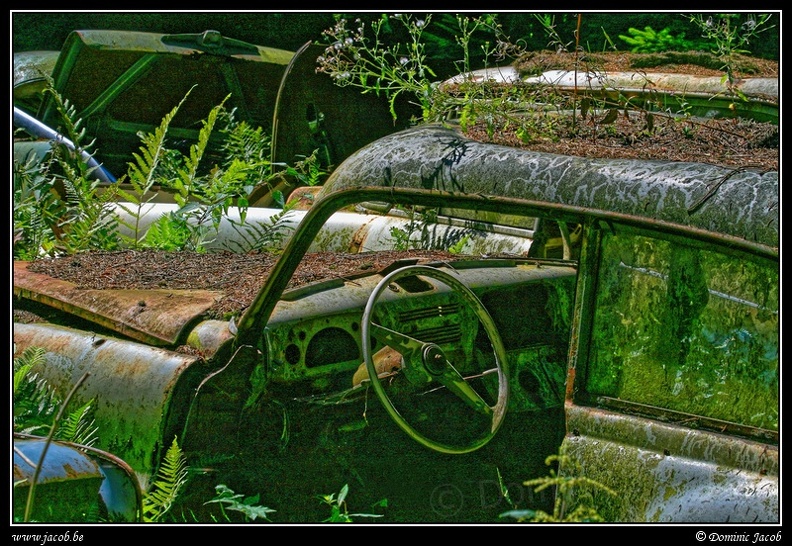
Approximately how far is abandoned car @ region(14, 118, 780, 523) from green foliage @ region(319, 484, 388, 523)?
42mm

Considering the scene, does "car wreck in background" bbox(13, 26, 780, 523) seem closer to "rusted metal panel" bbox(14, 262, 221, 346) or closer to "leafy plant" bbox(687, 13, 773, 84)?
"rusted metal panel" bbox(14, 262, 221, 346)

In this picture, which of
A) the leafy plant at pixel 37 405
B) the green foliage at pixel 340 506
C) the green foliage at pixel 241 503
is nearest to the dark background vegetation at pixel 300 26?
the leafy plant at pixel 37 405

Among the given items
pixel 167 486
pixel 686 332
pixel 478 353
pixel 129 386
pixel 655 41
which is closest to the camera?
pixel 686 332

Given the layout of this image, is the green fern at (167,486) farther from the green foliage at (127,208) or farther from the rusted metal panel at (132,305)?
the green foliage at (127,208)

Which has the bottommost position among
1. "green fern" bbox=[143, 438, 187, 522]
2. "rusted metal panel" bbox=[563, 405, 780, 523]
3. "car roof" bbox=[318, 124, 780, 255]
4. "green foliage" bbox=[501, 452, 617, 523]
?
"green fern" bbox=[143, 438, 187, 522]

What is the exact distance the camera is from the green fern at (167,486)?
294 cm

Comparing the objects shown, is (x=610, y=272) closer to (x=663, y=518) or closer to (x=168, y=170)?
(x=663, y=518)

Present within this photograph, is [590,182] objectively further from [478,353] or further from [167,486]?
[167,486]

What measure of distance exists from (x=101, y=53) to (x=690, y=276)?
506cm

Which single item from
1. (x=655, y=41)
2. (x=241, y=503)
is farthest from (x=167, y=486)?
(x=655, y=41)

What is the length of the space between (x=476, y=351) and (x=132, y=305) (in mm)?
1193

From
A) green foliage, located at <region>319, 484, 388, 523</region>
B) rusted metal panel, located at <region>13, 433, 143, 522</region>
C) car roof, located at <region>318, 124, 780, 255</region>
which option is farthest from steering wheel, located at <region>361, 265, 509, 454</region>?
rusted metal panel, located at <region>13, 433, 143, 522</region>

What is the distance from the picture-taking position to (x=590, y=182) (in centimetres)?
242

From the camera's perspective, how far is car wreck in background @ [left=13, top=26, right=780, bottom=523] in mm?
2242
